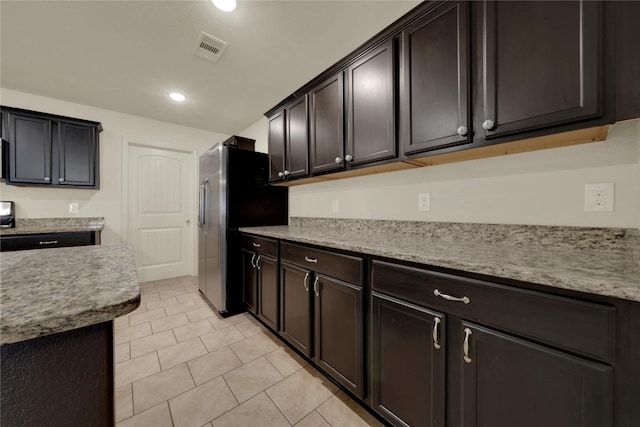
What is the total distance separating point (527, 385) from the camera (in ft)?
2.58

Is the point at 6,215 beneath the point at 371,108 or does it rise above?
beneath

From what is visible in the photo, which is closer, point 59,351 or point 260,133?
point 59,351

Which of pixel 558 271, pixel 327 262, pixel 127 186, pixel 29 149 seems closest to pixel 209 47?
pixel 327 262

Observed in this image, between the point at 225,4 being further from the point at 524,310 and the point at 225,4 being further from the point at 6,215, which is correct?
the point at 6,215

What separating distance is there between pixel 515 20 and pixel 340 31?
1.19 m

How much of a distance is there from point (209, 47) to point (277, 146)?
976 millimetres

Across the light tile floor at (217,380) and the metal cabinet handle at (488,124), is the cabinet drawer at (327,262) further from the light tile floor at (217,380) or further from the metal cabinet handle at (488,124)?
the metal cabinet handle at (488,124)

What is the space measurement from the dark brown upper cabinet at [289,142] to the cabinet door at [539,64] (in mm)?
1383

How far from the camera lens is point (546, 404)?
757 millimetres

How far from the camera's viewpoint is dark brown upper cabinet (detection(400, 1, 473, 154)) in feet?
3.94

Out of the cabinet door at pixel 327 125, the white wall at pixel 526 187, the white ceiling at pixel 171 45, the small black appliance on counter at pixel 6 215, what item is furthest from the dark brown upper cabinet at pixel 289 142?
the small black appliance on counter at pixel 6 215

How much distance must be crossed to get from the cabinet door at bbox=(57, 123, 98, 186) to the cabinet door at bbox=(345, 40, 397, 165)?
10.6ft

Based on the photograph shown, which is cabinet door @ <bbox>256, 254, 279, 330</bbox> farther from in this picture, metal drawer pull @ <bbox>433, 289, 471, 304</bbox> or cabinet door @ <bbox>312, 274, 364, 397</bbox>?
metal drawer pull @ <bbox>433, 289, 471, 304</bbox>

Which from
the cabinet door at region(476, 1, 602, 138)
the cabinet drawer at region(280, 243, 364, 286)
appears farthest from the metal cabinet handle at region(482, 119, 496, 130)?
the cabinet drawer at region(280, 243, 364, 286)
